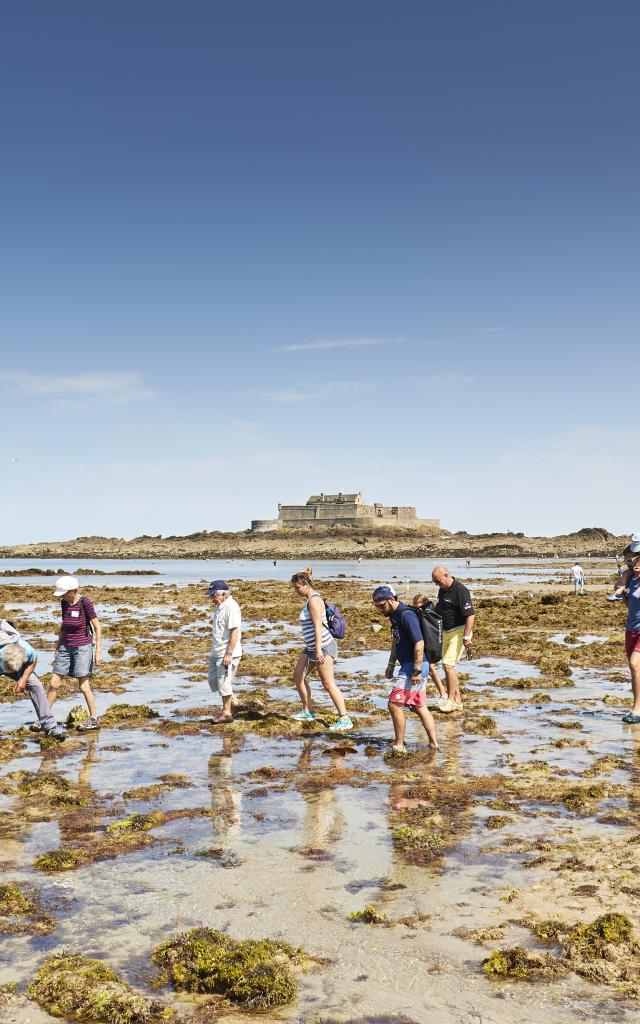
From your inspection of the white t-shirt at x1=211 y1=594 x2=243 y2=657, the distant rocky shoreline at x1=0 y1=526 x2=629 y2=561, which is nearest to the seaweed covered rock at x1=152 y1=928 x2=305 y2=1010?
the white t-shirt at x1=211 y1=594 x2=243 y2=657

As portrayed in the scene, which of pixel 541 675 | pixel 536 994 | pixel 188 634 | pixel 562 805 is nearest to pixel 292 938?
pixel 536 994

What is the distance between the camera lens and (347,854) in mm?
6664

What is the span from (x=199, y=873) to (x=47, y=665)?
39.7 feet

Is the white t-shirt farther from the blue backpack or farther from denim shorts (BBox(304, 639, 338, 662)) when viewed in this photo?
the blue backpack

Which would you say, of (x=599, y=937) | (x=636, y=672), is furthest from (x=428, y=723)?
(x=599, y=937)

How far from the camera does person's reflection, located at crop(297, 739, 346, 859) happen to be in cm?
686

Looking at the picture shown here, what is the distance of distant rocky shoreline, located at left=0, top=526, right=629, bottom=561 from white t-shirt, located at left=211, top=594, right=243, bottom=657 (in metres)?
90.9

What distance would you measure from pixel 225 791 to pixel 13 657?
3336 mm

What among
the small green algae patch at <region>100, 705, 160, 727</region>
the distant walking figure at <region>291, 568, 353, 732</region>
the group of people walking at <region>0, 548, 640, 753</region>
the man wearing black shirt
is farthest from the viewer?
the small green algae patch at <region>100, 705, 160, 727</region>

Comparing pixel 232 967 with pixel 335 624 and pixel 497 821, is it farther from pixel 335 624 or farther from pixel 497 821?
pixel 335 624

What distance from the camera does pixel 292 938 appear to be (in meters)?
5.25

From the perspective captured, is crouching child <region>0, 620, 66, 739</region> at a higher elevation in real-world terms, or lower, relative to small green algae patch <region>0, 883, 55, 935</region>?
higher

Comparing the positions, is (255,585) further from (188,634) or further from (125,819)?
(125,819)

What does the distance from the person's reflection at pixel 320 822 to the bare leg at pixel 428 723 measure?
127 centimetres
